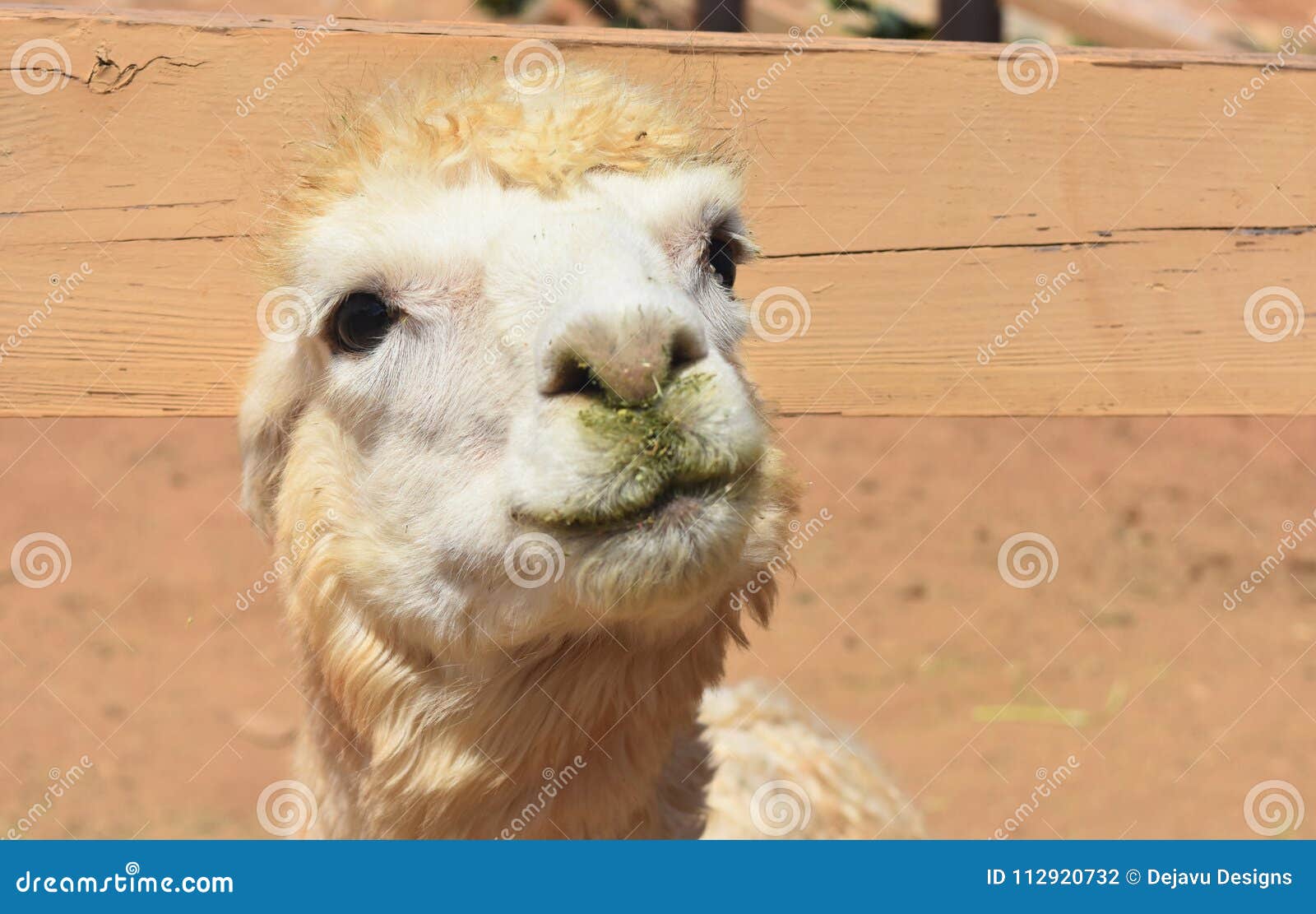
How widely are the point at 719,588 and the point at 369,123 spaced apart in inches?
37.6

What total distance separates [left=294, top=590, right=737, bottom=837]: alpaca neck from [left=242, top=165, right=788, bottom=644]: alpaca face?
0.37ft

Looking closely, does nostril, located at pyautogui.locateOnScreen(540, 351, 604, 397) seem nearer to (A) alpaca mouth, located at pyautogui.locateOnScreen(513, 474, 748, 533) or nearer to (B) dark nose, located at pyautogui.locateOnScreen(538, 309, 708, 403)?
(B) dark nose, located at pyautogui.locateOnScreen(538, 309, 708, 403)

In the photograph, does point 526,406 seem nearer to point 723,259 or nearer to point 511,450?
point 511,450

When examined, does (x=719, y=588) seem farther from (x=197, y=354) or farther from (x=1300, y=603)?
(x=1300, y=603)

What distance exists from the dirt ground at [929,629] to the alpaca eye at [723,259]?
7.50 ft

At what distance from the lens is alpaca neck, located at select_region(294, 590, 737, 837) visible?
2078 mm

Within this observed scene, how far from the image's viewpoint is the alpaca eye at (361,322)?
6.84 ft

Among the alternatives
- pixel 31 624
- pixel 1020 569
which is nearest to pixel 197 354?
pixel 31 624

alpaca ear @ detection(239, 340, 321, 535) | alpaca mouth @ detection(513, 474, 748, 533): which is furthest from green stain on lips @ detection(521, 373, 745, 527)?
alpaca ear @ detection(239, 340, 321, 535)

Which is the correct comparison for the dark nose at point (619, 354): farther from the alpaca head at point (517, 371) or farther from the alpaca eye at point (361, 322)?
the alpaca eye at point (361, 322)

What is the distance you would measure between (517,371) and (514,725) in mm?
600

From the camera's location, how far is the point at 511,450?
1.85 meters

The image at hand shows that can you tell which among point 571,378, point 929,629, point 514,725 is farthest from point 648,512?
point 929,629

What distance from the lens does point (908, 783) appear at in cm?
486
